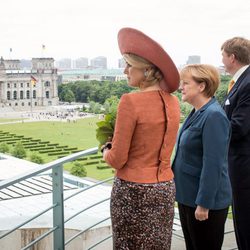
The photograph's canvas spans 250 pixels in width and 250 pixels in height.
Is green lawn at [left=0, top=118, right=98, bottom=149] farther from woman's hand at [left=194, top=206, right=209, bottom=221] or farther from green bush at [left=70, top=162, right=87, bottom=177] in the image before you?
woman's hand at [left=194, top=206, right=209, bottom=221]

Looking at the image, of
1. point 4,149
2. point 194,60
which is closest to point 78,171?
point 4,149

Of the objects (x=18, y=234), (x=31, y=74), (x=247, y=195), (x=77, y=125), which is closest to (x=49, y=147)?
(x=77, y=125)

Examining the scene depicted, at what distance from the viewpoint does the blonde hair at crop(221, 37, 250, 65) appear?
1350 mm

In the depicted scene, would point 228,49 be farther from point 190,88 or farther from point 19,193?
point 19,193

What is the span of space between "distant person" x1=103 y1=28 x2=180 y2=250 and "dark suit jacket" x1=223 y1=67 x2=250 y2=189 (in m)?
0.34

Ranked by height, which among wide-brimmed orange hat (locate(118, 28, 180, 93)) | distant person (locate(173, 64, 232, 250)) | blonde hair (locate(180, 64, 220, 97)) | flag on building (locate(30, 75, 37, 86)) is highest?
flag on building (locate(30, 75, 37, 86))

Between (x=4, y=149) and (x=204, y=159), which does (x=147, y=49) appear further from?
(x=4, y=149)

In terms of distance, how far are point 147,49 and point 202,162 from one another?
1.13 ft

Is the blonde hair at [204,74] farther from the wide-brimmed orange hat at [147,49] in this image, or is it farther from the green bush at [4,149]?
the green bush at [4,149]

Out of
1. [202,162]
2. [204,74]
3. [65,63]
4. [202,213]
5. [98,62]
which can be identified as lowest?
[202,213]

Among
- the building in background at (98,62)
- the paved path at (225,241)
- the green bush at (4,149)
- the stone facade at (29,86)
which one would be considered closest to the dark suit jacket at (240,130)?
the paved path at (225,241)

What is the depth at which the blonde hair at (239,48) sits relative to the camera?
4.43ft

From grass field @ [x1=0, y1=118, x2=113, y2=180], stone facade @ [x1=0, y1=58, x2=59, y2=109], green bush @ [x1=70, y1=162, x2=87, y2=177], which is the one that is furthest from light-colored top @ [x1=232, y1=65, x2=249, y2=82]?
stone facade @ [x1=0, y1=58, x2=59, y2=109]

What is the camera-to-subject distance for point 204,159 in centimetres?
117
